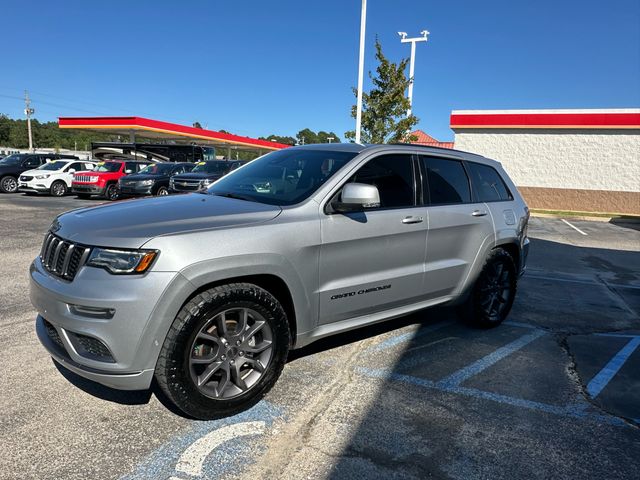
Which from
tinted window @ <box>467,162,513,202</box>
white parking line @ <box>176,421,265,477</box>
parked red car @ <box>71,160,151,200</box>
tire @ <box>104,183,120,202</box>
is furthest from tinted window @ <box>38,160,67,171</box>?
white parking line @ <box>176,421,265,477</box>

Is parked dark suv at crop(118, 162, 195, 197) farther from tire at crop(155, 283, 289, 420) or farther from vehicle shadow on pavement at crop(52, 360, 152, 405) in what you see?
tire at crop(155, 283, 289, 420)

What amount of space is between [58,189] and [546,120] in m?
21.4

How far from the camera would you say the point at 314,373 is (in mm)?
3750

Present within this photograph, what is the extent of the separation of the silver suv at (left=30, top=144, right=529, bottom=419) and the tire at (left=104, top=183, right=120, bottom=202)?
1603cm

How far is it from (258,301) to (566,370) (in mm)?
2858

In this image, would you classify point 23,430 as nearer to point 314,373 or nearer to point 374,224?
point 314,373

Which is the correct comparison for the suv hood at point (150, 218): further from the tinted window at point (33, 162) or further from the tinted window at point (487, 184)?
the tinted window at point (33, 162)

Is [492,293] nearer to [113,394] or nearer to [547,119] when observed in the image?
[113,394]

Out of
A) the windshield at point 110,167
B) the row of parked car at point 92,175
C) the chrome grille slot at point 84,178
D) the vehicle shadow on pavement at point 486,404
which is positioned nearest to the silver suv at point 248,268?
the vehicle shadow on pavement at point 486,404

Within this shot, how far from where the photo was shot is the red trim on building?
20.4m

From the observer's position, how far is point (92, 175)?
1812 cm

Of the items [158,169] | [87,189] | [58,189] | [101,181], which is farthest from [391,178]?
[58,189]

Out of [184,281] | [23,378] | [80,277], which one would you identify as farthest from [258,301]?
[23,378]

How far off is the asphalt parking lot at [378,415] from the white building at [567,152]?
18.6 metres
